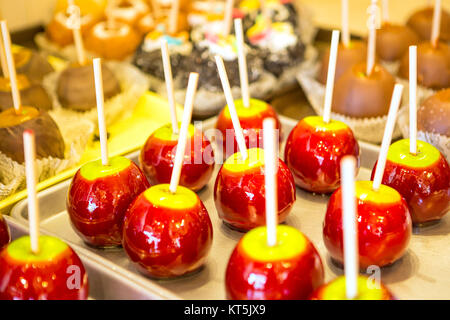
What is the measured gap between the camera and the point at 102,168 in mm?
1041

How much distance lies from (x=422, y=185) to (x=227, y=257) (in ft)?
1.19

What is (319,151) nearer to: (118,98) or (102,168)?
(102,168)

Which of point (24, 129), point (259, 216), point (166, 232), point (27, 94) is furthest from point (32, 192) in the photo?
point (27, 94)

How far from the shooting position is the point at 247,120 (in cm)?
131

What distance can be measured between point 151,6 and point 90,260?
61.8 inches

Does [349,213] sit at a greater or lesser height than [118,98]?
greater

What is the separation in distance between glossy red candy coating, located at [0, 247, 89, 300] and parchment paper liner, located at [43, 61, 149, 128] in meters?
0.78

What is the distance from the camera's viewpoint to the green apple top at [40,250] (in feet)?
2.67

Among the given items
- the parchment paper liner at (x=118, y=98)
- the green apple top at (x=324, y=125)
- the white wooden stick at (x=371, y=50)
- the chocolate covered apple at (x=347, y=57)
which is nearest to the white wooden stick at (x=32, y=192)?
the green apple top at (x=324, y=125)

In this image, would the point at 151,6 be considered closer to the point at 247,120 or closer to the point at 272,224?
the point at 247,120

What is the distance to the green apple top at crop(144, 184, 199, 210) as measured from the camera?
0.92m

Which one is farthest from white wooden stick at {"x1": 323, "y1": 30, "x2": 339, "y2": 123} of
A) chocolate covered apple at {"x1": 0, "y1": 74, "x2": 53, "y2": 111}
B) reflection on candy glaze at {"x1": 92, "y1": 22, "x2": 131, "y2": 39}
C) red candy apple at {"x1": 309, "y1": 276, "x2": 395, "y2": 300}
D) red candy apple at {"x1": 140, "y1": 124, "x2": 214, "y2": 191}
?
reflection on candy glaze at {"x1": 92, "y1": 22, "x2": 131, "y2": 39}

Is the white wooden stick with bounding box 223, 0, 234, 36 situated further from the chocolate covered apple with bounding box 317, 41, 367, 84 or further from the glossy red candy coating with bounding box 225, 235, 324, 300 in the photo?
the glossy red candy coating with bounding box 225, 235, 324, 300

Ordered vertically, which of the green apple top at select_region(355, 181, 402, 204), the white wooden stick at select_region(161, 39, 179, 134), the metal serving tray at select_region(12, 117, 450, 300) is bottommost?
the metal serving tray at select_region(12, 117, 450, 300)
